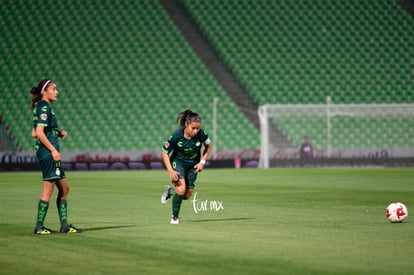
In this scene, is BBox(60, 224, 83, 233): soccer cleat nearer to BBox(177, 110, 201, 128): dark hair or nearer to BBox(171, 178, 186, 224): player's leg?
BBox(171, 178, 186, 224): player's leg

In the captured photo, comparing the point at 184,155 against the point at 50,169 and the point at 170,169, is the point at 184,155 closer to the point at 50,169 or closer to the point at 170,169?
the point at 170,169

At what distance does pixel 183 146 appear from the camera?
12477mm

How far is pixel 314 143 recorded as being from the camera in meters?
40.4

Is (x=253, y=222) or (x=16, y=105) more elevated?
(x=16, y=105)

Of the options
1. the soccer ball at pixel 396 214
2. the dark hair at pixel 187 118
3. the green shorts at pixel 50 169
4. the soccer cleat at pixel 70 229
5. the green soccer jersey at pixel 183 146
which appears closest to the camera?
the green shorts at pixel 50 169

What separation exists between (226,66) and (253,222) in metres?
31.1

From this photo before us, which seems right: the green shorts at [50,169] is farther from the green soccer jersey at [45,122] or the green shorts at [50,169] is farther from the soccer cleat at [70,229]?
the soccer cleat at [70,229]

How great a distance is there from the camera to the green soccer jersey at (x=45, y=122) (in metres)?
10.5

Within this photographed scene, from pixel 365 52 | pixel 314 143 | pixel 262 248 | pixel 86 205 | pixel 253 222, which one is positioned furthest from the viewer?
pixel 365 52

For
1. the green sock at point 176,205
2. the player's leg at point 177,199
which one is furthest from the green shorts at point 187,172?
the green sock at point 176,205

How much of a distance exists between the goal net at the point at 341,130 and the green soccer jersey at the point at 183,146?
1051 inches

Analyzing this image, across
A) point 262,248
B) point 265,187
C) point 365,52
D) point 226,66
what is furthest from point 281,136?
point 262,248

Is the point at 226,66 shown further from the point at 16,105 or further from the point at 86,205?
the point at 86,205

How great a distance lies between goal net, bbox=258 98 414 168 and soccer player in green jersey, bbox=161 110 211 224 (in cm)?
2665
